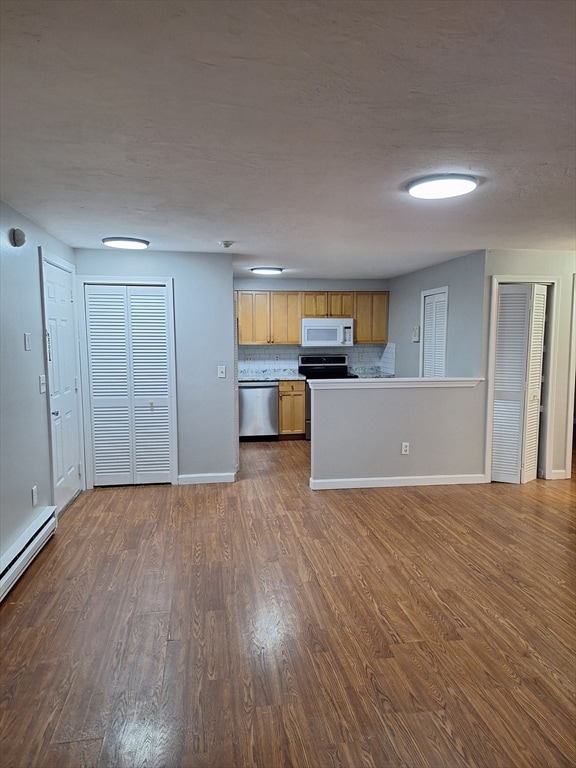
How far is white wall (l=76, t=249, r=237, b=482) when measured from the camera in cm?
428

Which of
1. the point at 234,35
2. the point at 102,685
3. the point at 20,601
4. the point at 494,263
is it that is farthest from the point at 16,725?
the point at 494,263

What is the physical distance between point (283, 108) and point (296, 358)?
5.45 m

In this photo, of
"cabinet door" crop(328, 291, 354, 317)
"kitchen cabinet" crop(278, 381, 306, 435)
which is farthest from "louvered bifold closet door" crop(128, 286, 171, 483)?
"cabinet door" crop(328, 291, 354, 317)

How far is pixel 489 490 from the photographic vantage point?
14.2ft

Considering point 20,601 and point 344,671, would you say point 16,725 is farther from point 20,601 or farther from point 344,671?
point 344,671

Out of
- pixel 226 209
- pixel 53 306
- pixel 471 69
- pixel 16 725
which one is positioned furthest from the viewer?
pixel 53 306

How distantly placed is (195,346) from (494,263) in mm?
3038

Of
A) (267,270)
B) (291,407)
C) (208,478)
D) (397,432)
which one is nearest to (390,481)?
(397,432)

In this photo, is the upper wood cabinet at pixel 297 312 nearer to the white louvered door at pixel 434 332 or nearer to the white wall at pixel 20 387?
the white louvered door at pixel 434 332

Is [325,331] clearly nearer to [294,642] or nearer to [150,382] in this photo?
[150,382]

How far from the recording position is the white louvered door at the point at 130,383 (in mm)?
4258

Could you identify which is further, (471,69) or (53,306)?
(53,306)

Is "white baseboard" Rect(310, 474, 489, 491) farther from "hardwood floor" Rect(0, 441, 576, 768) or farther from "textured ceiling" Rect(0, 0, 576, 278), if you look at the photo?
"textured ceiling" Rect(0, 0, 576, 278)

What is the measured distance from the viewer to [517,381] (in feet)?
14.5
